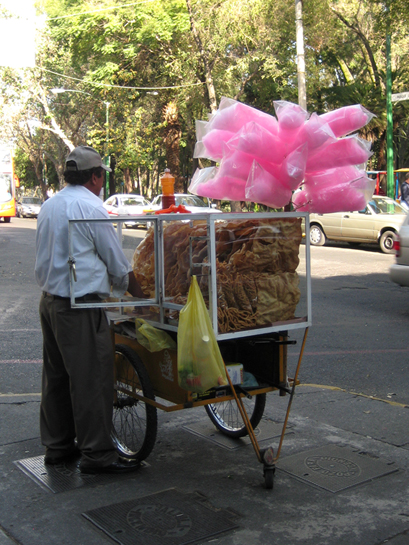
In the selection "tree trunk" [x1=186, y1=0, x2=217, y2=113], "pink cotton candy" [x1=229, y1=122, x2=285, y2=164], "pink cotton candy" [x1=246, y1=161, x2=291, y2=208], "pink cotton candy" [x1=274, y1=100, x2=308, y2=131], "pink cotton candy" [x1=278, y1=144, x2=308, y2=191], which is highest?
"tree trunk" [x1=186, y1=0, x2=217, y2=113]

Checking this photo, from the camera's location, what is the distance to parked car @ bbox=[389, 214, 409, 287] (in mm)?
8688

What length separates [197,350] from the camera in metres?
3.22

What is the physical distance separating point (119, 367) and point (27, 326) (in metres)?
4.30

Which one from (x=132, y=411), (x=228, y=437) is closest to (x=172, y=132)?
(x=228, y=437)

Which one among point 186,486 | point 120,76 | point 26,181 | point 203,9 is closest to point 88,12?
point 120,76

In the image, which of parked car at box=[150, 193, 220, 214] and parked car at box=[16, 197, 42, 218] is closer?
parked car at box=[150, 193, 220, 214]

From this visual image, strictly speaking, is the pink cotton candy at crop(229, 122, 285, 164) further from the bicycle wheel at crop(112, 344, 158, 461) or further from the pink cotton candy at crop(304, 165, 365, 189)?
the bicycle wheel at crop(112, 344, 158, 461)

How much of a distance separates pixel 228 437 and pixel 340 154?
6.83ft

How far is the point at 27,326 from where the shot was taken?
7977 mm

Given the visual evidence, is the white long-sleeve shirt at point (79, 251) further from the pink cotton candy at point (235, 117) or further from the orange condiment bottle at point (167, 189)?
the pink cotton candy at point (235, 117)

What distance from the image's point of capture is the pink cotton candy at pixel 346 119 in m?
3.51

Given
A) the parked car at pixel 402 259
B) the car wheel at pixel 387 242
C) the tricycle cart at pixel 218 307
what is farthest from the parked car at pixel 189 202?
the tricycle cart at pixel 218 307

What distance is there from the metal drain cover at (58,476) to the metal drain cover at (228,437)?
0.63 meters

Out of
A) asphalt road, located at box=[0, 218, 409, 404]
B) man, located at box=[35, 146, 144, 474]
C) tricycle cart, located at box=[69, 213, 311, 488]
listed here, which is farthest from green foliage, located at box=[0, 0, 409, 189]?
man, located at box=[35, 146, 144, 474]
